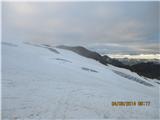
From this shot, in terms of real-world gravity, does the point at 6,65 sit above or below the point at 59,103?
above

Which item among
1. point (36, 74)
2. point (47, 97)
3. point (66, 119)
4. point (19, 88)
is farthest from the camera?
point (36, 74)

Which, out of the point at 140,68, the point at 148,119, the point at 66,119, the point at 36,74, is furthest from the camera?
the point at 140,68

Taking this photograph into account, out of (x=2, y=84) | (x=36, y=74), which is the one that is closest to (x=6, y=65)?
(x=36, y=74)

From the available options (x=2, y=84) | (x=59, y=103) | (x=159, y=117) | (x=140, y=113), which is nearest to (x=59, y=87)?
(x=59, y=103)

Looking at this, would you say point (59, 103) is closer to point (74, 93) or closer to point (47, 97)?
point (47, 97)

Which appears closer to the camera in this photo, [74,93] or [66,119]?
[66,119]

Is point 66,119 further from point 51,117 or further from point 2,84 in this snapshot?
point 2,84

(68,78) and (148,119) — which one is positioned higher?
(68,78)

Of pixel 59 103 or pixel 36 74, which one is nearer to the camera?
pixel 59 103

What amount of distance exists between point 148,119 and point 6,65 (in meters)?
13.0

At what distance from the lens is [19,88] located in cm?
970

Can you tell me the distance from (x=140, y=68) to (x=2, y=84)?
3665 inches

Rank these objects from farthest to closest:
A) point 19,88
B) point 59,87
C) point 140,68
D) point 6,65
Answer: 1. point 140,68
2. point 6,65
3. point 59,87
4. point 19,88

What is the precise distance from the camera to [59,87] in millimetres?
10797
